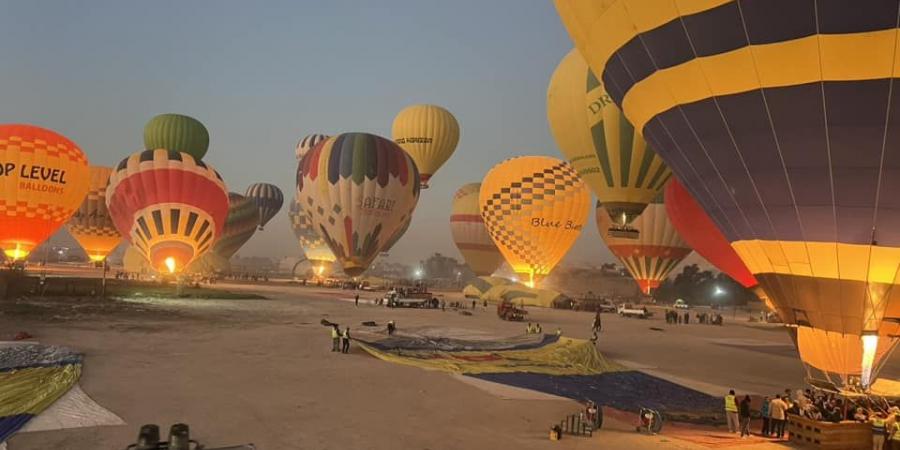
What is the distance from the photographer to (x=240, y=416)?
8992 mm

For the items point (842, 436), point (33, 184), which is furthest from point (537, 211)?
point (842, 436)

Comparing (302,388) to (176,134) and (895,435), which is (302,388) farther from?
(176,134)

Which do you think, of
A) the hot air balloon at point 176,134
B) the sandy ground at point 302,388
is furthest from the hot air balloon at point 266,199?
the sandy ground at point 302,388

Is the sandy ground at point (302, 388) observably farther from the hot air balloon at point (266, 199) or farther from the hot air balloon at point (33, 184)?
the hot air balloon at point (266, 199)

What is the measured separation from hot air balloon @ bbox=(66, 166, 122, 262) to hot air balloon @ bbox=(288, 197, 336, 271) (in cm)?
3066

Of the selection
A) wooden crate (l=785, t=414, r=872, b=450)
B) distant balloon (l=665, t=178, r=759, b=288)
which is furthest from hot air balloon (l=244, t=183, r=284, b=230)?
wooden crate (l=785, t=414, r=872, b=450)

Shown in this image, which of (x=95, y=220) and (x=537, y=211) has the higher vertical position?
(x=537, y=211)

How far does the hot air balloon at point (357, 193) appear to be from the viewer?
34.6 meters

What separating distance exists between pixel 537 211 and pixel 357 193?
40.7 feet

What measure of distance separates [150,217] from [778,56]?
29.6m

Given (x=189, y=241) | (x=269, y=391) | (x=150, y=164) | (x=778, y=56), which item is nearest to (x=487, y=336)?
(x=269, y=391)

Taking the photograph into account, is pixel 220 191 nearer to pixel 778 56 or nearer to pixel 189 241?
pixel 189 241

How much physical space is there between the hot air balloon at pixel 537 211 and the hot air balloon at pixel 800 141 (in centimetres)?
2795

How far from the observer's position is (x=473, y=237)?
198 feet
